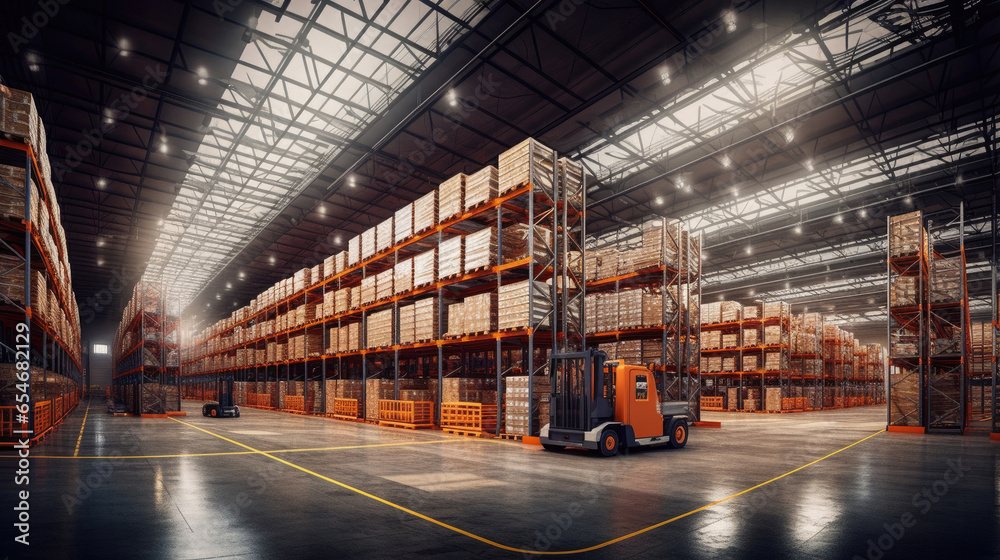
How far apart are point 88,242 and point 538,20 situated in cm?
2963

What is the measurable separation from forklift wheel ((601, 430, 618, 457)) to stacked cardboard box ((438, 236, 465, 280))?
Result: 18.3 ft

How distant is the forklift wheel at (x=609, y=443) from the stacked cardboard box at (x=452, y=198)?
662 centimetres

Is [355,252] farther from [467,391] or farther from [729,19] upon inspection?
[729,19]

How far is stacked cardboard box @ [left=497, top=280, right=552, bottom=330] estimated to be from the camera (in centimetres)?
1132

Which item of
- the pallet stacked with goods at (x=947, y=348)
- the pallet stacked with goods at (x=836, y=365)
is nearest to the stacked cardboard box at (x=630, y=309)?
the pallet stacked with goods at (x=947, y=348)

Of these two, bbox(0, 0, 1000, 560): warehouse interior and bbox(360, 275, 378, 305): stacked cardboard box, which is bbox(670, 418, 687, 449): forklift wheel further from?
bbox(360, 275, 378, 305): stacked cardboard box

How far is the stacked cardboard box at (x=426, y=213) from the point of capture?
14.5 meters

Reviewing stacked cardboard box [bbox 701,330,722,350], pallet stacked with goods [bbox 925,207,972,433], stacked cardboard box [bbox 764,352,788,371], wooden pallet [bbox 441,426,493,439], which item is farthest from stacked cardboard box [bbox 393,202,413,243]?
stacked cardboard box [bbox 764,352,788,371]

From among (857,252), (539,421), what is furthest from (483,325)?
(857,252)

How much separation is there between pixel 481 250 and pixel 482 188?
1.47m

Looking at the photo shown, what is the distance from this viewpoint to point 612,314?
15844 millimetres

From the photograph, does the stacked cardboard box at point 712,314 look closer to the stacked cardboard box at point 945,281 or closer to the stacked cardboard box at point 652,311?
the stacked cardboard box at point 945,281

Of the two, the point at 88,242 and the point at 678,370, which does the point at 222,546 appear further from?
the point at 88,242

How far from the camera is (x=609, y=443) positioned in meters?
9.19
